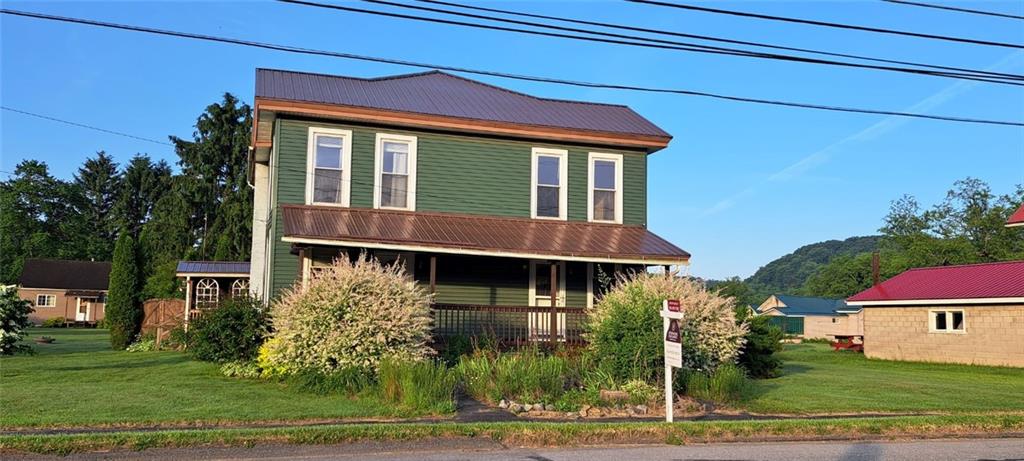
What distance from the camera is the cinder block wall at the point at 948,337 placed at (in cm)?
2539

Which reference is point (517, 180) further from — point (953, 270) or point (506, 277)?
point (953, 270)

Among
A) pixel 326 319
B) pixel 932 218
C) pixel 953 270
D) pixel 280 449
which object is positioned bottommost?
pixel 280 449

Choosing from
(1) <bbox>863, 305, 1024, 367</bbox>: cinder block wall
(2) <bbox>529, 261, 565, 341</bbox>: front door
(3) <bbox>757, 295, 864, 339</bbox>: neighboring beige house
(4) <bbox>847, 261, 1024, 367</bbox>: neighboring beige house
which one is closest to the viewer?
(2) <bbox>529, 261, 565, 341</bbox>: front door

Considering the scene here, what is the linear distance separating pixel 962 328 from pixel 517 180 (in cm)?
1662

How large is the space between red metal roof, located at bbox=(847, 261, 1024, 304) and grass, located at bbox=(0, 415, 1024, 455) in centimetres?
1555

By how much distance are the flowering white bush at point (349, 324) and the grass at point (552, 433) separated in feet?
11.7

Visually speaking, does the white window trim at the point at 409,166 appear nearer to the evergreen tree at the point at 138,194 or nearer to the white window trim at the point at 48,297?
the white window trim at the point at 48,297

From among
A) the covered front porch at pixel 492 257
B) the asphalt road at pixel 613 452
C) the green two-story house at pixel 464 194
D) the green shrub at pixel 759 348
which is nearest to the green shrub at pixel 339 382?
the covered front porch at pixel 492 257

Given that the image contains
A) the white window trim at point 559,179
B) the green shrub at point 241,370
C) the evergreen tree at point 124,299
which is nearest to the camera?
the green shrub at point 241,370

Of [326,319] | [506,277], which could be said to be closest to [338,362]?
[326,319]

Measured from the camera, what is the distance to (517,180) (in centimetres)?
2077

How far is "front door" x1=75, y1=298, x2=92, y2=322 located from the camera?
2418 inches

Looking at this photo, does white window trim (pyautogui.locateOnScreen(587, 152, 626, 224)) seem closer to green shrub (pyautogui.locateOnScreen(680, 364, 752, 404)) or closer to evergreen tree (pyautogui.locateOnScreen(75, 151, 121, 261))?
green shrub (pyautogui.locateOnScreen(680, 364, 752, 404))

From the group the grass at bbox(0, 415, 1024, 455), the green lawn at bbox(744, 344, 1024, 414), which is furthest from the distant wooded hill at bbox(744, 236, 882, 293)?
the grass at bbox(0, 415, 1024, 455)
